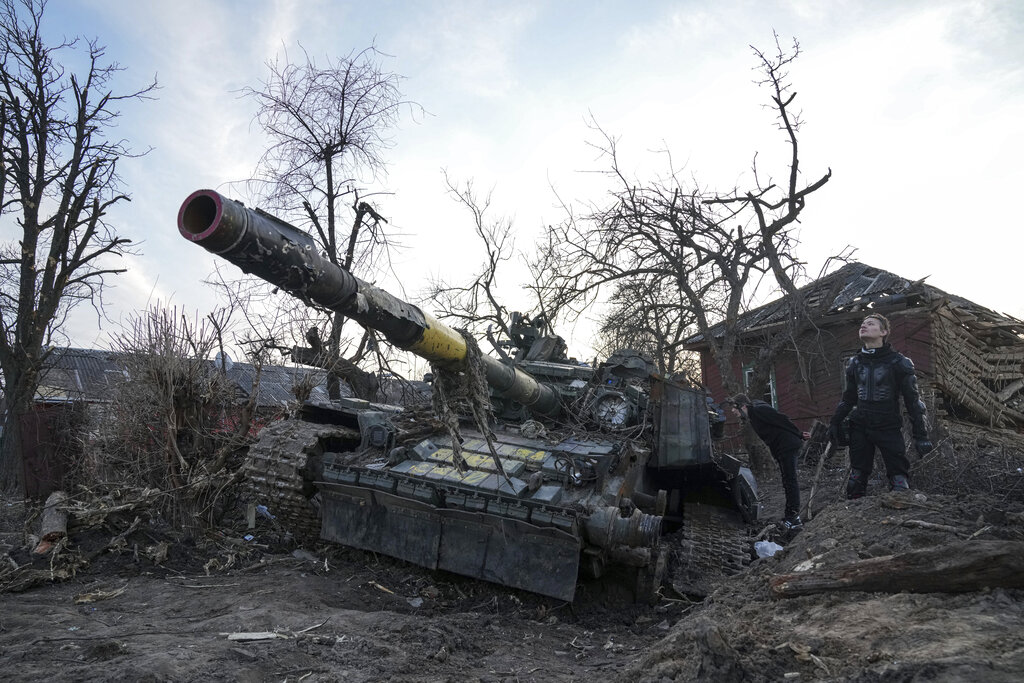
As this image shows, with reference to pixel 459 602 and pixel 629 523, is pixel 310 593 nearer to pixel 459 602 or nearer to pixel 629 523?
pixel 459 602

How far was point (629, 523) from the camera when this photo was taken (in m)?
5.54

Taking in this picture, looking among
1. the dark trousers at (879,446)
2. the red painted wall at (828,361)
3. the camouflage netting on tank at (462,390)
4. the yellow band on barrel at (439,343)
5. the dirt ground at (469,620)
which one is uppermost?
the red painted wall at (828,361)

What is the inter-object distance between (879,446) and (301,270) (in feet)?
17.7

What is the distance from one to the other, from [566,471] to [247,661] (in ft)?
9.84

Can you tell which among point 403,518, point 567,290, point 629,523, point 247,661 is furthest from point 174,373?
point 567,290

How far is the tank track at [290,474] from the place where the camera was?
6555 millimetres

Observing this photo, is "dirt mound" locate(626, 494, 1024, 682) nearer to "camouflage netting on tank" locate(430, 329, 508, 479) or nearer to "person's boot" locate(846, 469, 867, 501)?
"person's boot" locate(846, 469, 867, 501)

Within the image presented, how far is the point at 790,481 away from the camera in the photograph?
8000 millimetres

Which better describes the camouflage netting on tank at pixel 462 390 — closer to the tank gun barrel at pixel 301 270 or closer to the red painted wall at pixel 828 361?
the tank gun barrel at pixel 301 270

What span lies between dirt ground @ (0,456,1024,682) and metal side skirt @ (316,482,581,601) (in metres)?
0.28

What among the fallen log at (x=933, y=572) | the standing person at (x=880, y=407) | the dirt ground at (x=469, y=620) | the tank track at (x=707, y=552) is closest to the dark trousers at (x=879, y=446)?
the standing person at (x=880, y=407)

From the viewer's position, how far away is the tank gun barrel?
321 cm

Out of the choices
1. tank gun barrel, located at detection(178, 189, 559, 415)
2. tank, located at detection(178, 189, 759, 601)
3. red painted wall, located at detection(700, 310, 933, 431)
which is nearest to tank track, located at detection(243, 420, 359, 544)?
tank, located at detection(178, 189, 759, 601)

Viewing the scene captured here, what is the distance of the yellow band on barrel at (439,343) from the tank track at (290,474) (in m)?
2.33
